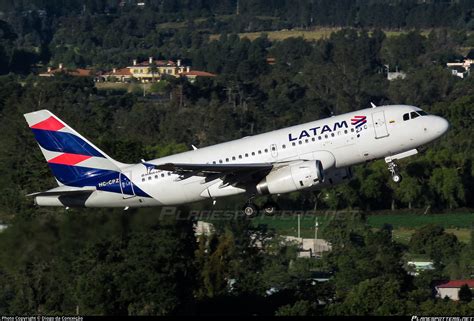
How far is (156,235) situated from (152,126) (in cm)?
8748

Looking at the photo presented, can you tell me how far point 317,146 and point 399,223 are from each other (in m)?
61.2

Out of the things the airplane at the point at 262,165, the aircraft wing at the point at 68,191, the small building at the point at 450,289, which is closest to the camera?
the airplane at the point at 262,165

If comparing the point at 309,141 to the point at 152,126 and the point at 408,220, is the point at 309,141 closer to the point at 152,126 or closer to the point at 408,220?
the point at 408,220

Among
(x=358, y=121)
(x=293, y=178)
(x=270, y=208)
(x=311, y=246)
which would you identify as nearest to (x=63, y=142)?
(x=270, y=208)

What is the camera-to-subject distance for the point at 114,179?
59875 mm

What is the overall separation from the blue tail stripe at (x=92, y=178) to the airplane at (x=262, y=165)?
0.05 meters

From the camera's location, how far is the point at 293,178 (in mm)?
56906

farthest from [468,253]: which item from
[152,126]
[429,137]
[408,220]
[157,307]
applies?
[152,126]

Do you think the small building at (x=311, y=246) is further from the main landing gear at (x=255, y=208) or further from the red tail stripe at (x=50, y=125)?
the red tail stripe at (x=50, y=125)

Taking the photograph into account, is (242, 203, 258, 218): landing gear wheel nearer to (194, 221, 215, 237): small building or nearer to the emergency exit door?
the emergency exit door

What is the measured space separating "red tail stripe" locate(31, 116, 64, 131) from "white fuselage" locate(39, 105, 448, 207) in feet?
17.7

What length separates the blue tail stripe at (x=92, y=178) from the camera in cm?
5959

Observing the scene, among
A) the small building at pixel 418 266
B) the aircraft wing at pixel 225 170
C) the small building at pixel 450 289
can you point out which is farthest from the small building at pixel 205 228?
the aircraft wing at pixel 225 170

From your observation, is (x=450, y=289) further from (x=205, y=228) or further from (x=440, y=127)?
(x=440, y=127)
